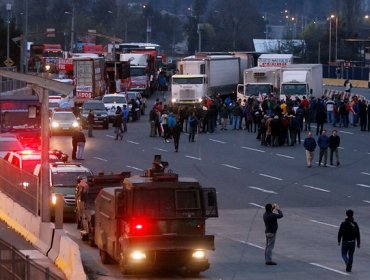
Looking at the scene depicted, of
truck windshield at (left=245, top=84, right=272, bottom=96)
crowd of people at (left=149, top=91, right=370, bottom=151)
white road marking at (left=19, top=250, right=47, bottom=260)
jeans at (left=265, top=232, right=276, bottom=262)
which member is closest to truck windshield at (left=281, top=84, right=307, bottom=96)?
truck windshield at (left=245, top=84, right=272, bottom=96)

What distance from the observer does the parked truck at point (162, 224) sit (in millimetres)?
22703

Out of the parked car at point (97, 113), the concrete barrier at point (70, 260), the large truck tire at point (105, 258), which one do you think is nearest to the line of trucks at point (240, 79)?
the parked car at point (97, 113)

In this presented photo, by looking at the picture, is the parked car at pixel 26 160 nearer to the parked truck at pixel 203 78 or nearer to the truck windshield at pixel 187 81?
the parked truck at pixel 203 78

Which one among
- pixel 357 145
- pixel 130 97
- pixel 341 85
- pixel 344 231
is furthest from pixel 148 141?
pixel 341 85

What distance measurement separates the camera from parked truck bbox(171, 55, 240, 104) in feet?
248

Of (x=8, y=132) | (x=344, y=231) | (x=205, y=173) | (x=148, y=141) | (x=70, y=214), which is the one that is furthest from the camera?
(x=148, y=141)

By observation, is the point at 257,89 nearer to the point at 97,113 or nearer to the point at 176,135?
the point at 97,113

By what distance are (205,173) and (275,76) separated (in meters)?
32.0

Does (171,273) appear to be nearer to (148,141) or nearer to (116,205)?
(116,205)

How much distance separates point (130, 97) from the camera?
70625 mm

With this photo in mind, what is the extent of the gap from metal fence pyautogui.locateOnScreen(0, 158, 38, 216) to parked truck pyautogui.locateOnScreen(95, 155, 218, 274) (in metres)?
6.83

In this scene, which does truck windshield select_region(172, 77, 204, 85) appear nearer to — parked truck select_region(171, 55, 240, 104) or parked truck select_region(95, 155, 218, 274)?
parked truck select_region(171, 55, 240, 104)

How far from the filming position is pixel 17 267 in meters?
17.8

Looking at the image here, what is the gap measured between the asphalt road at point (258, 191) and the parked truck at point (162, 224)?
Result: 57 centimetres
